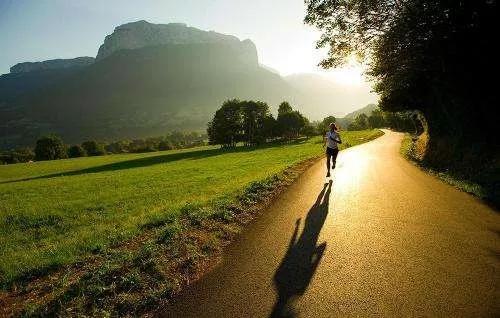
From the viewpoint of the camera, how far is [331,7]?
2048 cm

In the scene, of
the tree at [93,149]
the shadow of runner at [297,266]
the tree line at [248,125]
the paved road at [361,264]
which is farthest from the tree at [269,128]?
the shadow of runner at [297,266]

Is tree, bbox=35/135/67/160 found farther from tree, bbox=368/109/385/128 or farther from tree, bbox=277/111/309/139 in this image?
tree, bbox=368/109/385/128

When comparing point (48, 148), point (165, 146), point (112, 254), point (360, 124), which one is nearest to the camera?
point (112, 254)

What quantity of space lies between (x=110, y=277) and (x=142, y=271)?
2.19 feet

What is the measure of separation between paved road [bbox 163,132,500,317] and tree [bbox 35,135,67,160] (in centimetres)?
11644

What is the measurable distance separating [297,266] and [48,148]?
12126 cm

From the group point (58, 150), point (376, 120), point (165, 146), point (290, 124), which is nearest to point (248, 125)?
point (290, 124)

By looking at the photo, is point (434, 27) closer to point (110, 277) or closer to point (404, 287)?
point (404, 287)

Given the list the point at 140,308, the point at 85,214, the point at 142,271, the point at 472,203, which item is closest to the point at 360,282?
the point at 140,308

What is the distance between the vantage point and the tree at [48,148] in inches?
4400

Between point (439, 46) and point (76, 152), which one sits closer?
point (439, 46)

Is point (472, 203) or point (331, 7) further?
point (331, 7)

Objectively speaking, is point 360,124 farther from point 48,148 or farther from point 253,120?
point 48,148

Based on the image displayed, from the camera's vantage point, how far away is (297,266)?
8023 mm
